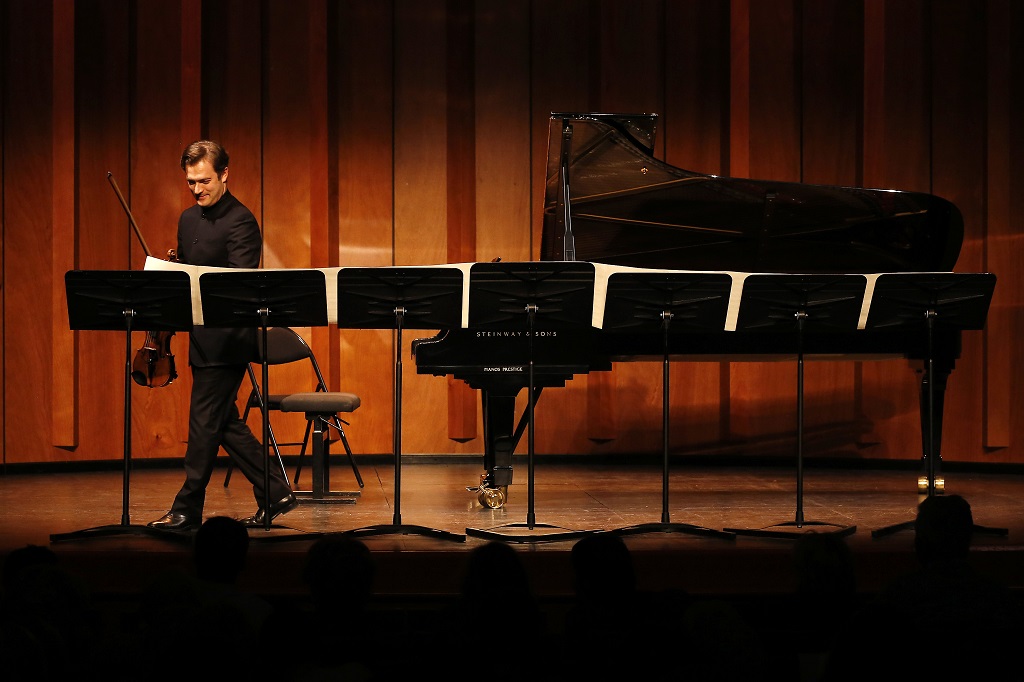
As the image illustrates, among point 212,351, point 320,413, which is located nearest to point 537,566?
point 212,351

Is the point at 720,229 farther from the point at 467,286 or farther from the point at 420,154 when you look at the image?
the point at 420,154

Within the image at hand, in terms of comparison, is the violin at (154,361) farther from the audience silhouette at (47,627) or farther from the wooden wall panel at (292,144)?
the wooden wall panel at (292,144)

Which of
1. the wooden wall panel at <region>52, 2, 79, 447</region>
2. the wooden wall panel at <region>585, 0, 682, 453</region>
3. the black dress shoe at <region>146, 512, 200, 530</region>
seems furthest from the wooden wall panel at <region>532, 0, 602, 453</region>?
the black dress shoe at <region>146, 512, 200, 530</region>

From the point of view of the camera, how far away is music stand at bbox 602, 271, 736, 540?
4.21 metres

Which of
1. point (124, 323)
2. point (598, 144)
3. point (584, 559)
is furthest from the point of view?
point (598, 144)

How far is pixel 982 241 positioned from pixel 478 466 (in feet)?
12.3

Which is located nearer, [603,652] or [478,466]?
[603,652]

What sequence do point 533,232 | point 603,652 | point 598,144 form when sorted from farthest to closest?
point 533,232, point 598,144, point 603,652

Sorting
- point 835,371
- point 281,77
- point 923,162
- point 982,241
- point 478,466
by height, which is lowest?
point 478,466

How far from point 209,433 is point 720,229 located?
2892 mm

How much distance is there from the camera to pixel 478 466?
7352 millimetres

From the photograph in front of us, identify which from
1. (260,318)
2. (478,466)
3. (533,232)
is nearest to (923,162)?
(533,232)

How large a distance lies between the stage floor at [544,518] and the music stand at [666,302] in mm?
447

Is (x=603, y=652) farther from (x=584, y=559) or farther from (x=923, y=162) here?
(x=923, y=162)
